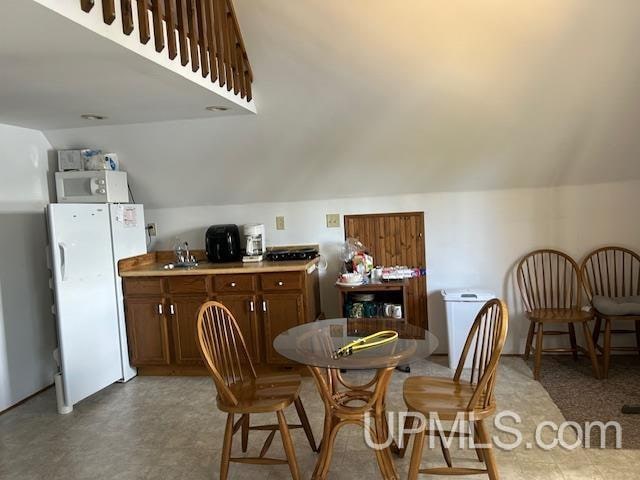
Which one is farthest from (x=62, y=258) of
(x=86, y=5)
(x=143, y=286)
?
(x=86, y=5)

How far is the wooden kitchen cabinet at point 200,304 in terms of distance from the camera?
342 centimetres

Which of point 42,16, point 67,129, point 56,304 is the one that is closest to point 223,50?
point 42,16

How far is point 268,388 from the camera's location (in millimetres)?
2279

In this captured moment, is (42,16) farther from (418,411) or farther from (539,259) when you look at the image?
(539,259)

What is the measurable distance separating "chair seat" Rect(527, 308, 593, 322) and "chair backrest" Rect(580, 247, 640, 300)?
12.6 inches

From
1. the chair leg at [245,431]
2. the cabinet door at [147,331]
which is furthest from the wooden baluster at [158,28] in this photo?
the cabinet door at [147,331]

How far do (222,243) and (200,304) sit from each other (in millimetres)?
529

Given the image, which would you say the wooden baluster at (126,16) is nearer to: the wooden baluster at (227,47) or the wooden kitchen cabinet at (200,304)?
the wooden baluster at (227,47)

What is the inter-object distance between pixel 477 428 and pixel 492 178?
213 cm

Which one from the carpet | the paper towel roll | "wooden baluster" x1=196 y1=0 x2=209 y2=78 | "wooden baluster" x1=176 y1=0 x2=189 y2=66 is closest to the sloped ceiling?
"wooden baluster" x1=196 y1=0 x2=209 y2=78

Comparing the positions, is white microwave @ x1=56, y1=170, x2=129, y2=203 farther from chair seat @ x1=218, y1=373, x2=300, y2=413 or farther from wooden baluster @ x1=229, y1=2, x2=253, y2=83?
chair seat @ x1=218, y1=373, x2=300, y2=413

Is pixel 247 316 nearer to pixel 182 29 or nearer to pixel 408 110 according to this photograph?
pixel 408 110

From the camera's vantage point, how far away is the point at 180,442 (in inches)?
104

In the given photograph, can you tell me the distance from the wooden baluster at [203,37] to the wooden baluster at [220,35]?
0.38ft
